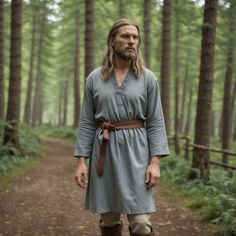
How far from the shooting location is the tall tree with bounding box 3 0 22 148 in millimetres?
11719

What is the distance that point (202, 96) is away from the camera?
8.74 m

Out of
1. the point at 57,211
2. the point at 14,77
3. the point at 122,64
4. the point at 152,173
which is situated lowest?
the point at 57,211

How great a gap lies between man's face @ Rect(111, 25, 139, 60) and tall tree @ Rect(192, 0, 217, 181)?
16.9ft

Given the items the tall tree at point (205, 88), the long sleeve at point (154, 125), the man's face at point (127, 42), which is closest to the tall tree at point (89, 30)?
the tall tree at point (205, 88)

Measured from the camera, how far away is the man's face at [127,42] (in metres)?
3.72

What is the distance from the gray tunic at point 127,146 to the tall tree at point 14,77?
27.8 ft

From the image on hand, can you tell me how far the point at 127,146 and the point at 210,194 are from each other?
15.9 ft

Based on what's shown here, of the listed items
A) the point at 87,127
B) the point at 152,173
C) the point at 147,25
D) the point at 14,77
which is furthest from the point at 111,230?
the point at 147,25

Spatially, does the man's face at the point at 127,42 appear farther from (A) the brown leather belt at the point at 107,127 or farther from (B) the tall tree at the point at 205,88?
(B) the tall tree at the point at 205,88

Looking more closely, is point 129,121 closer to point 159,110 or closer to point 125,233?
point 159,110

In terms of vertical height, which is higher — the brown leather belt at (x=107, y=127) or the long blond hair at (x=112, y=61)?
the long blond hair at (x=112, y=61)

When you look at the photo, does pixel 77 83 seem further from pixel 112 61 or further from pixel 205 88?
pixel 112 61

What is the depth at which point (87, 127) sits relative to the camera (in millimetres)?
3936

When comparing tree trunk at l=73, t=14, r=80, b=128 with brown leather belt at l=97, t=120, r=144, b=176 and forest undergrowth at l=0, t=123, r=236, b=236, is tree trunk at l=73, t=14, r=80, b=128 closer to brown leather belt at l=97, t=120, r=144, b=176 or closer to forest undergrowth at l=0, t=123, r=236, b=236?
forest undergrowth at l=0, t=123, r=236, b=236
